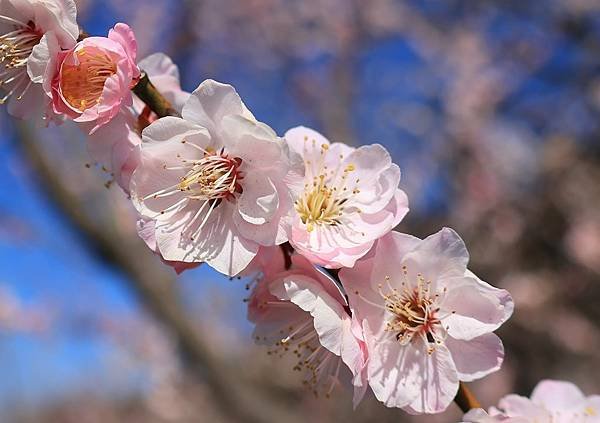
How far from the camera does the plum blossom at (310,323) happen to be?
2.55ft

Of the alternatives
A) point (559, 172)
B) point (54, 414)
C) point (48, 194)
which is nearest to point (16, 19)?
point (48, 194)

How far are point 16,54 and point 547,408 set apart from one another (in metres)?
0.99

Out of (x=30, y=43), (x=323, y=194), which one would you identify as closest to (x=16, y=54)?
(x=30, y=43)

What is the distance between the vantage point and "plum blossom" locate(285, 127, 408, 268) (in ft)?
2.64

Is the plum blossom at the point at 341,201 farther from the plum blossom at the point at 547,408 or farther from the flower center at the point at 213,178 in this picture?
the plum blossom at the point at 547,408

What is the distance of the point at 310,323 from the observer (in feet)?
3.10

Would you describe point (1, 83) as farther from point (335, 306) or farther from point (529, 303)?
point (529, 303)

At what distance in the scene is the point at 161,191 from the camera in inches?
33.1

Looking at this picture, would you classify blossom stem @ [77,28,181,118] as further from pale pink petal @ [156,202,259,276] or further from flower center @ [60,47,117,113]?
pale pink petal @ [156,202,259,276]

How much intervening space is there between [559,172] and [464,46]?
6.74ft

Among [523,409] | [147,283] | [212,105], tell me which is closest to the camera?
[212,105]

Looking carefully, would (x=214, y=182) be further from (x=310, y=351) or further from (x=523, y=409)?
(x=523, y=409)

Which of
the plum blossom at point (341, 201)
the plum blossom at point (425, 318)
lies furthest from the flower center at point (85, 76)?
the plum blossom at point (425, 318)

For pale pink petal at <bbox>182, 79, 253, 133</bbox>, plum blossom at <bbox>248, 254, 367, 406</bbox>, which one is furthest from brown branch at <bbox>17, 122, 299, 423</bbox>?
pale pink petal at <bbox>182, 79, 253, 133</bbox>
